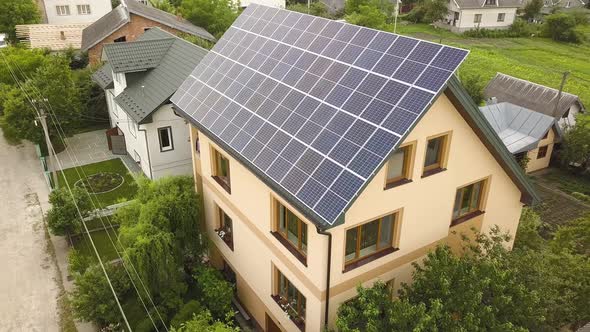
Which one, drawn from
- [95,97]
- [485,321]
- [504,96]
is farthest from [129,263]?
[504,96]

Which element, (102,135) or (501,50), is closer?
(102,135)

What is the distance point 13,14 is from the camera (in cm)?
5503

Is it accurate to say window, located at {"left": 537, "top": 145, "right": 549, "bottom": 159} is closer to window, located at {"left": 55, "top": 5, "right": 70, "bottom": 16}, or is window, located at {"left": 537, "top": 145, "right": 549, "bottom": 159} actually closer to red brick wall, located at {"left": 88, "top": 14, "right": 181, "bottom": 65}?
red brick wall, located at {"left": 88, "top": 14, "right": 181, "bottom": 65}

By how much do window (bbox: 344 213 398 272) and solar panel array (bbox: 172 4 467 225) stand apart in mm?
2312

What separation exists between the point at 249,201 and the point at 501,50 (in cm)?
6890

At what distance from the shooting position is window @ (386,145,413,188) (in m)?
13.0

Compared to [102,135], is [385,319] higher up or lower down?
higher up

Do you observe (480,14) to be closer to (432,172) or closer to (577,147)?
(577,147)

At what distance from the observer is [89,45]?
42.1 meters

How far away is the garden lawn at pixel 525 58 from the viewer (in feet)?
187

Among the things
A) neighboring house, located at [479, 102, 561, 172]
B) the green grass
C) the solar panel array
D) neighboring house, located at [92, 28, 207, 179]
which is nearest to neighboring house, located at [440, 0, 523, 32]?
neighboring house, located at [479, 102, 561, 172]

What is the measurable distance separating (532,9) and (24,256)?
98.1 m

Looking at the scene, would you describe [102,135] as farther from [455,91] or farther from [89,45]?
[455,91]

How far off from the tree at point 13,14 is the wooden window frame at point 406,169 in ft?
191
